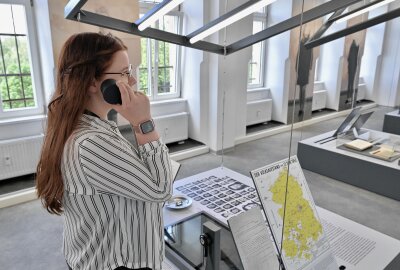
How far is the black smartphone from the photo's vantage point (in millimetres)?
979

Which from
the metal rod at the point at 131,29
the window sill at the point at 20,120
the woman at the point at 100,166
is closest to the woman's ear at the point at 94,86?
the woman at the point at 100,166

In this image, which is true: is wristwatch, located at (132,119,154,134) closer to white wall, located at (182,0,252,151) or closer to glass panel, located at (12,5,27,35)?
glass panel, located at (12,5,27,35)

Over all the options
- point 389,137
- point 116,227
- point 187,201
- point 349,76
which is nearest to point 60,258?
point 187,201

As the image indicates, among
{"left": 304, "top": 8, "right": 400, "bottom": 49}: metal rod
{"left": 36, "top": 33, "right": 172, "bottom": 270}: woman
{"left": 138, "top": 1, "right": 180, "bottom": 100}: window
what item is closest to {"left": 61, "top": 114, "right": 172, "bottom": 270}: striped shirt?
{"left": 36, "top": 33, "right": 172, "bottom": 270}: woman

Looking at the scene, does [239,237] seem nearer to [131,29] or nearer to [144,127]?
[144,127]

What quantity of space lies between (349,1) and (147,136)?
4.67 feet

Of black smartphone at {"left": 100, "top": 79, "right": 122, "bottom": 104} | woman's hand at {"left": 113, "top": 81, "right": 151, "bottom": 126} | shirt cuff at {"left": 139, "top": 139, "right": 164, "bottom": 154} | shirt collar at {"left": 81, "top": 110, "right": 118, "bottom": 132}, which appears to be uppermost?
black smartphone at {"left": 100, "top": 79, "right": 122, "bottom": 104}

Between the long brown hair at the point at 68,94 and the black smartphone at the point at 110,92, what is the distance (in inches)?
1.5

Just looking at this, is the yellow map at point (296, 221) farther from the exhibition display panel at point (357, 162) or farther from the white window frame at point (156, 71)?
the white window frame at point (156, 71)

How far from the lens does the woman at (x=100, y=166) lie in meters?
0.92

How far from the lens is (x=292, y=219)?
1442 millimetres

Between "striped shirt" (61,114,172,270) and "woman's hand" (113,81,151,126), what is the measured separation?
8 cm

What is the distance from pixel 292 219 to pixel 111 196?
887 mm

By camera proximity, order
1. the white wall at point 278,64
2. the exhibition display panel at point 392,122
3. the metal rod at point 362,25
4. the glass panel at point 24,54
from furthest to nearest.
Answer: the white wall at point 278,64 < the exhibition display panel at point 392,122 < the glass panel at point 24,54 < the metal rod at point 362,25
